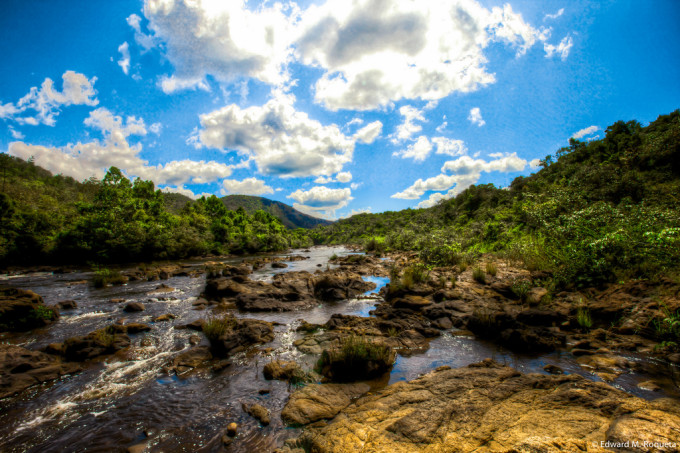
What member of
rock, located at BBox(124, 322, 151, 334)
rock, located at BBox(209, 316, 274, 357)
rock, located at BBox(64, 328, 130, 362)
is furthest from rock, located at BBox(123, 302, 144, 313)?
rock, located at BBox(209, 316, 274, 357)

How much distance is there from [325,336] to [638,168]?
2911cm

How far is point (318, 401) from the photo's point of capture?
5457 millimetres

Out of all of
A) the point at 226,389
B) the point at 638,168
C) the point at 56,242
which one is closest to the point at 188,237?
the point at 56,242

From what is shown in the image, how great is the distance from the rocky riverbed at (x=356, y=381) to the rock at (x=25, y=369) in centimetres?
4

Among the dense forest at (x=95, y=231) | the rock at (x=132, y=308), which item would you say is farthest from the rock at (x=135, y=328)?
the dense forest at (x=95, y=231)

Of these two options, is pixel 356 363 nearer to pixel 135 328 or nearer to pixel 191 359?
pixel 191 359

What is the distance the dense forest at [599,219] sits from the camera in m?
9.27

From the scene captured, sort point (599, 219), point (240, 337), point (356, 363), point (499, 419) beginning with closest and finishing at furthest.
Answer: point (499, 419) → point (356, 363) → point (240, 337) → point (599, 219)

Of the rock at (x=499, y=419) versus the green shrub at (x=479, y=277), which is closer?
the rock at (x=499, y=419)

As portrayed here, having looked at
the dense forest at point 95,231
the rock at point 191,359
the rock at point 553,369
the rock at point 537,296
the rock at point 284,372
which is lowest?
the rock at point 191,359

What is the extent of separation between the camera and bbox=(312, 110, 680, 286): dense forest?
9.27 metres

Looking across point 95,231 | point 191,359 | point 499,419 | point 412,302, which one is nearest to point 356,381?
point 499,419

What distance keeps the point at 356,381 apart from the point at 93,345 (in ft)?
27.5

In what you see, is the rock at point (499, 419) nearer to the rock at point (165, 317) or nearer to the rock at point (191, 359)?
the rock at point (191, 359)
